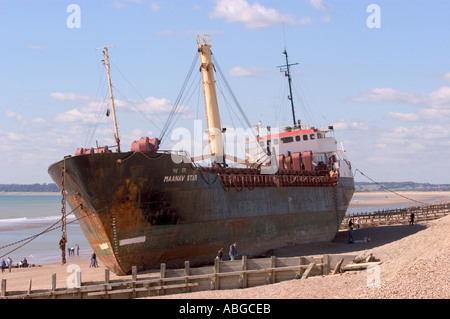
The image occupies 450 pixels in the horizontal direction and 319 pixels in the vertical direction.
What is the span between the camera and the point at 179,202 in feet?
79.7

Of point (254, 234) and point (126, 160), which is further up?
point (126, 160)

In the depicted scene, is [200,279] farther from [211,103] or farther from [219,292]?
[211,103]

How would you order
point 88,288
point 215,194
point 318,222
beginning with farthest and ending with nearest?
point 318,222 → point 215,194 → point 88,288

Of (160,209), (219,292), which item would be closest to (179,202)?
(160,209)

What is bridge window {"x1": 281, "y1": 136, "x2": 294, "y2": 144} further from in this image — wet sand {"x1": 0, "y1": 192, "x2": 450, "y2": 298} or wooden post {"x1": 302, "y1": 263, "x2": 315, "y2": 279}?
wooden post {"x1": 302, "y1": 263, "x2": 315, "y2": 279}

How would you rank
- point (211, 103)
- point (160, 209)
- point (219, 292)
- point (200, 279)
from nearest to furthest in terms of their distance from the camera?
1. point (219, 292)
2. point (200, 279)
3. point (160, 209)
4. point (211, 103)

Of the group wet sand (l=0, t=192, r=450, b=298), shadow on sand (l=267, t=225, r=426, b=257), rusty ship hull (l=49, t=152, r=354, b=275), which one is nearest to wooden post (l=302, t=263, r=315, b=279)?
wet sand (l=0, t=192, r=450, b=298)

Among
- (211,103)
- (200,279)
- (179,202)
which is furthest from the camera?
(211,103)

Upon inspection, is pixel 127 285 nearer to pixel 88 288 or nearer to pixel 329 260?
pixel 88 288

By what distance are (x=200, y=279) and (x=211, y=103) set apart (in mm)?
14240

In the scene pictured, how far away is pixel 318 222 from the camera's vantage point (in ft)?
115

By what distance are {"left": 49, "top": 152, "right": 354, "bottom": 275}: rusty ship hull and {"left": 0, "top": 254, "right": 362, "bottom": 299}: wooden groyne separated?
11.7ft

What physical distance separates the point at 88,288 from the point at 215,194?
28.9 feet
